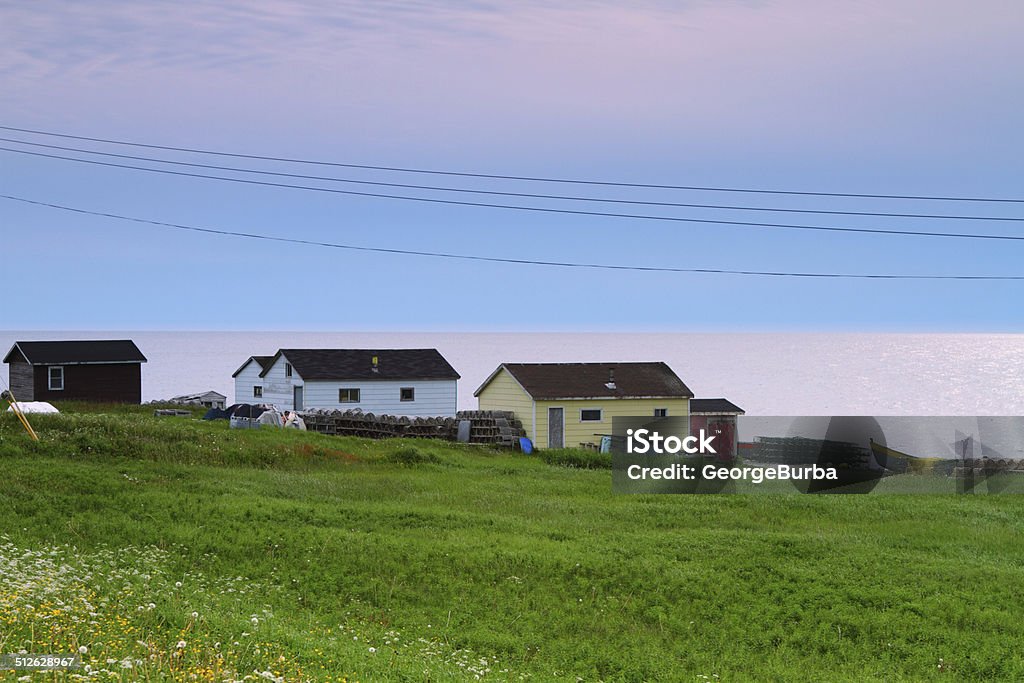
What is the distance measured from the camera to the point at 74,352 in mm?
56094

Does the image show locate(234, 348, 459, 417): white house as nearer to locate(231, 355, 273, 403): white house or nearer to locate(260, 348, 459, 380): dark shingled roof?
locate(260, 348, 459, 380): dark shingled roof

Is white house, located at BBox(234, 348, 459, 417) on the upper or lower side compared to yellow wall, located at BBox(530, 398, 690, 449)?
upper

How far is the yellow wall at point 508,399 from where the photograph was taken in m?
46.8

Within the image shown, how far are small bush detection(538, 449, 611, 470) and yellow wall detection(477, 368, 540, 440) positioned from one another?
4190 mm

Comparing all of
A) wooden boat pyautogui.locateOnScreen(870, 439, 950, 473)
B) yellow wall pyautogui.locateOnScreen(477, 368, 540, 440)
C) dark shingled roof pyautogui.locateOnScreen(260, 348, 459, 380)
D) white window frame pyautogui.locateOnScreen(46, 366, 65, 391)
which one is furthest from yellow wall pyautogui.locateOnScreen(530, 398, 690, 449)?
white window frame pyautogui.locateOnScreen(46, 366, 65, 391)

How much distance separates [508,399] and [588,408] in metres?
4.10

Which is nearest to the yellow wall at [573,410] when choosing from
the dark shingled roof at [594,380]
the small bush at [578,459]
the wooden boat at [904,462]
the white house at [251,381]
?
the dark shingled roof at [594,380]

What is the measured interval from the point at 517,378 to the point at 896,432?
108 ft

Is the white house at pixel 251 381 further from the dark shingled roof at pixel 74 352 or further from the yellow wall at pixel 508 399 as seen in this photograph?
the yellow wall at pixel 508 399

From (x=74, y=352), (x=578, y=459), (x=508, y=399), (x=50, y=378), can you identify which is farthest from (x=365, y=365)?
(x=50, y=378)

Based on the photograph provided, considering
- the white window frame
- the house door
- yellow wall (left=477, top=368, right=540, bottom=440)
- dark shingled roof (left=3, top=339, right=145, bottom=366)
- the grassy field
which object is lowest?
the grassy field

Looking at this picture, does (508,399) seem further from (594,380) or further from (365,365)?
(365,365)

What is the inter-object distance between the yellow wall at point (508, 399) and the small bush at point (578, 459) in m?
4.19

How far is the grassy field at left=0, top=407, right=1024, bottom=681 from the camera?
41.9 ft
